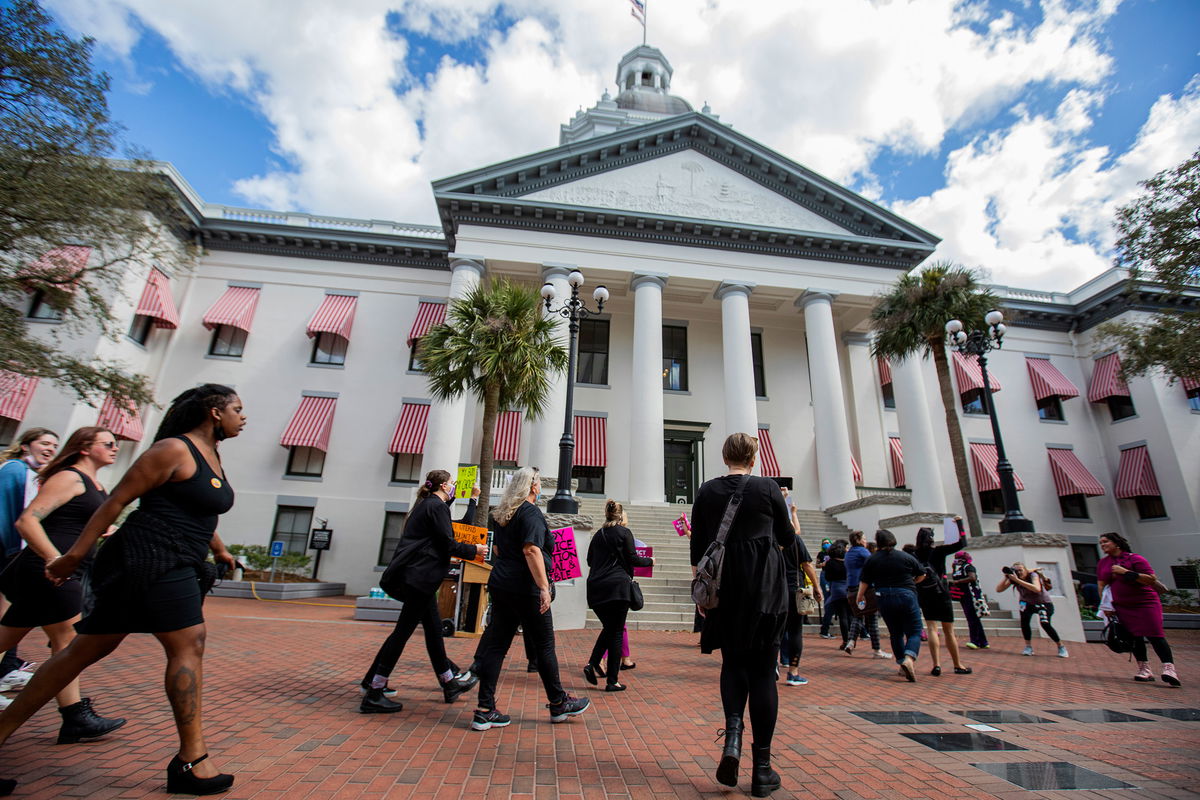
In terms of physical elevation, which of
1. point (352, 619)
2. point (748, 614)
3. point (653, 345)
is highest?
point (653, 345)

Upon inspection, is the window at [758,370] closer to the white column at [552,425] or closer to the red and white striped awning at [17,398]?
the white column at [552,425]

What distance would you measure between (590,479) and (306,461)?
34.0ft

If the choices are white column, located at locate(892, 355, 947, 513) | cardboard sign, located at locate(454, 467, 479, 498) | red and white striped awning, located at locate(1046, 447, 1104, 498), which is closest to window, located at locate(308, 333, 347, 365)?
cardboard sign, located at locate(454, 467, 479, 498)

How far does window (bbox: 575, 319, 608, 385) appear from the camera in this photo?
21.8 m

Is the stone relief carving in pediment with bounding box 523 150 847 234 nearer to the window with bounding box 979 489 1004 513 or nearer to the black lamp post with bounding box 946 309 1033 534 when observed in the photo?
the black lamp post with bounding box 946 309 1033 534

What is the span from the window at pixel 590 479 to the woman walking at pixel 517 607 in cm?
1598

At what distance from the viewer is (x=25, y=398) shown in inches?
661

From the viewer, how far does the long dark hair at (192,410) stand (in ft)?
9.82

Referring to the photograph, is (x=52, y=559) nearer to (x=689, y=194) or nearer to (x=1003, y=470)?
(x=1003, y=470)

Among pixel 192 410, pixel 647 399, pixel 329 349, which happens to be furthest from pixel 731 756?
pixel 329 349

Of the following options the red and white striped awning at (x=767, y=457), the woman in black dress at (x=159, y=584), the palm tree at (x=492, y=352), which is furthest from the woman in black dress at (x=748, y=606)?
the red and white striped awning at (x=767, y=457)

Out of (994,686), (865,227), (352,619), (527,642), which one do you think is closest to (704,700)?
(527,642)

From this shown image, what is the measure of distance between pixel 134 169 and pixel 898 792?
19492 mm

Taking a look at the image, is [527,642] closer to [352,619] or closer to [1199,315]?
[352,619]
